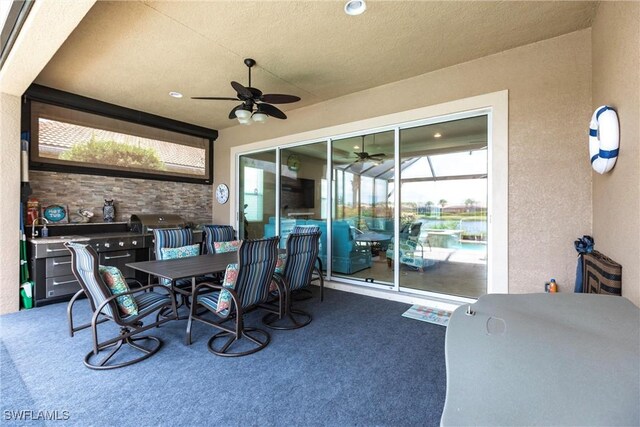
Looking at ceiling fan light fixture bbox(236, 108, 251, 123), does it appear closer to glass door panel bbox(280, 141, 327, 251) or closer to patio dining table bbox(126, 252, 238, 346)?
patio dining table bbox(126, 252, 238, 346)

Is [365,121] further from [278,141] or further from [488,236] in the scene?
[488,236]

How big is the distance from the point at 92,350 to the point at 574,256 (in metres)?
4.62

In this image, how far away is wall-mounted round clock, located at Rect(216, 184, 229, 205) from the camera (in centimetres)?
618

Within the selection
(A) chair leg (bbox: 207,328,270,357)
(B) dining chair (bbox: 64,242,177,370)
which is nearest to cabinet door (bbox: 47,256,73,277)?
(B) dining chair (bbox: 64,242,177,370)

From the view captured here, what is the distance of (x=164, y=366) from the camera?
7.61ft

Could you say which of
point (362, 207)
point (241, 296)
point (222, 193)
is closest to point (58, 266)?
point (222, 193)

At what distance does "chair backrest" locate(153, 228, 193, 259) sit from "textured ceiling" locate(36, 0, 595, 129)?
204cm

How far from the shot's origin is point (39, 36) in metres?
2.48

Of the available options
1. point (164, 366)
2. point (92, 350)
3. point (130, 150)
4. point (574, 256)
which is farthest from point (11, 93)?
point (574, 256)

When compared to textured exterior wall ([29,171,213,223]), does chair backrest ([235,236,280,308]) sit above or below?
below

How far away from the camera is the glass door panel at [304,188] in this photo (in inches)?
196

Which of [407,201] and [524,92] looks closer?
[524,92]

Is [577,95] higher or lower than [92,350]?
higher

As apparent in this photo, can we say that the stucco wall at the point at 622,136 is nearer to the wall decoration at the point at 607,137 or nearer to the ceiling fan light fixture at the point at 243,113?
the wall decoration at the point at 607,137
